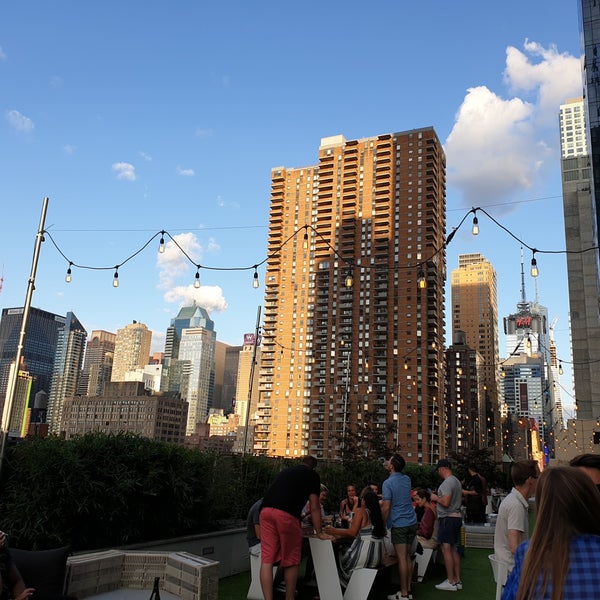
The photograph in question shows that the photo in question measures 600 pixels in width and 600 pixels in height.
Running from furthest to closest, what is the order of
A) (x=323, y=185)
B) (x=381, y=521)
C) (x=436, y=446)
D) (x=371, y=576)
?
1. (x=323, y=185)
2. (x=436, y=446)
3. (x=381, y=521)
4. (x=371, y=576)

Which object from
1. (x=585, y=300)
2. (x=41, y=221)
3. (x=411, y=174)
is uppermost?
(x=411, y=174)

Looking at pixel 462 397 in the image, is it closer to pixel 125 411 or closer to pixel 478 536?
pixel 125 411

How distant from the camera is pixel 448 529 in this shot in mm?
8344

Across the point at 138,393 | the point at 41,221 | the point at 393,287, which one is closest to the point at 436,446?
the point at 393,287

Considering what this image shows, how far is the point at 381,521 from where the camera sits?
744 centimetres

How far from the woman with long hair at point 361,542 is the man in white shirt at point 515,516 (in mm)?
2228

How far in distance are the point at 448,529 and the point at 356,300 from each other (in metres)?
110

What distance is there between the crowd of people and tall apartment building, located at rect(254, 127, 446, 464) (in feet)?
318

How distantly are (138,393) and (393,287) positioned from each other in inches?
3115

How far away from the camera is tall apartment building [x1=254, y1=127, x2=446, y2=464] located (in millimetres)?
107438

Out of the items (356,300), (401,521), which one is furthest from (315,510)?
(356,300)

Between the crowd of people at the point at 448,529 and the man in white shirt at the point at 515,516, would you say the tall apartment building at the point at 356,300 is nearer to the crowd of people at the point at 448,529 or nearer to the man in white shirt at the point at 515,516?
the crowd of people at the point at 448,529

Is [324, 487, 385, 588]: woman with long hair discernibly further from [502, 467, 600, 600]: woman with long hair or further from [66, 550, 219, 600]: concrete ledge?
[502, 467, 600, 600]: woman with long hair

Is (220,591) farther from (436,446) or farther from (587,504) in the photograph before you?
(436,446)
